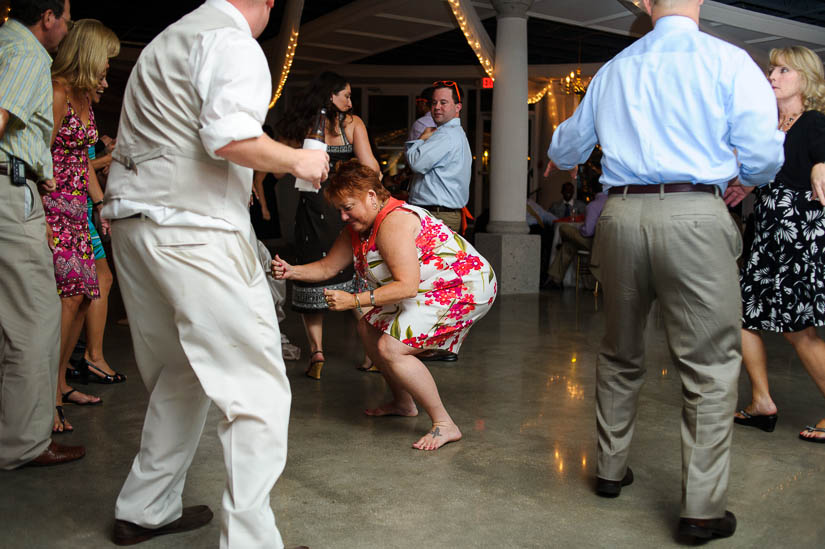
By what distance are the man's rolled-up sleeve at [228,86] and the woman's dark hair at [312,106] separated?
2.20m

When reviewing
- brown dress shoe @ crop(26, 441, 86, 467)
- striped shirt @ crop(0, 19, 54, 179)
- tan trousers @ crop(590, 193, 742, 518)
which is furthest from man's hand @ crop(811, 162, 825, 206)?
brown dress shoe @ crop(26, 441, 86, 467)

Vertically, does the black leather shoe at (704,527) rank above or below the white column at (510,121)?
below

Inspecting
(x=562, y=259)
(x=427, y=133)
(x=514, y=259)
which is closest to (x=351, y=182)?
(x=427, y=133)

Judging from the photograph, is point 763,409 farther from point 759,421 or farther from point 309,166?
point 309,166

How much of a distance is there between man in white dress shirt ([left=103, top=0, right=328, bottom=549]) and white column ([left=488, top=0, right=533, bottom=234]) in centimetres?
639

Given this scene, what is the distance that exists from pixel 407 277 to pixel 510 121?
5610 millimetres

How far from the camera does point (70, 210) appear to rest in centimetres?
305

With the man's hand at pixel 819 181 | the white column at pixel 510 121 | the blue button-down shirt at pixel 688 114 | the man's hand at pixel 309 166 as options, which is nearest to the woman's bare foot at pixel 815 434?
the man's hand at pixel 819 181

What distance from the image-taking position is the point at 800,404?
3.60 metres

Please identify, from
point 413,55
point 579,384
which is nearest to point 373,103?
point 413,55

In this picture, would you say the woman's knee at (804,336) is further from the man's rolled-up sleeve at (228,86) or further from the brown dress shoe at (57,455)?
the brown dress shoe at (57,455)

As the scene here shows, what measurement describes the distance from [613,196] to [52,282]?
1786mm

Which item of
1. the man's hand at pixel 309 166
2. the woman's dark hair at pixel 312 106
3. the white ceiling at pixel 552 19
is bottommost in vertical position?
the man's hand at pixel 309 166

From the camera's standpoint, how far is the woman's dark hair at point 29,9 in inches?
96.4
